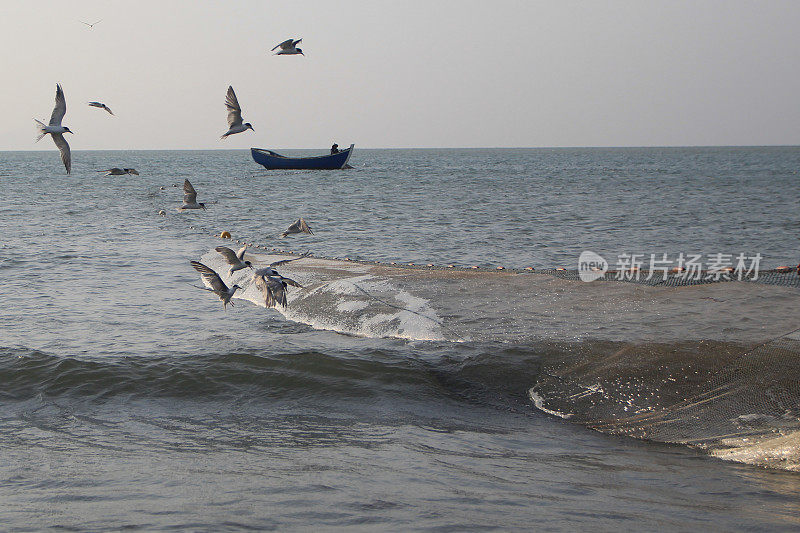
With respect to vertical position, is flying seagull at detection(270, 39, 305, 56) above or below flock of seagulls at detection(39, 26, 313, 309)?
above

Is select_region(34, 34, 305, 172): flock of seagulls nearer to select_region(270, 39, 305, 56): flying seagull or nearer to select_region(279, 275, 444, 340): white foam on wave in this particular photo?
select_region(270, 39, 305, 56): flying seagull

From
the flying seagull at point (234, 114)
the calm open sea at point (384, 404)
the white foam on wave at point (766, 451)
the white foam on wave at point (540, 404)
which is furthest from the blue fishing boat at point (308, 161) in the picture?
the white foam on wave at point (766, 451)

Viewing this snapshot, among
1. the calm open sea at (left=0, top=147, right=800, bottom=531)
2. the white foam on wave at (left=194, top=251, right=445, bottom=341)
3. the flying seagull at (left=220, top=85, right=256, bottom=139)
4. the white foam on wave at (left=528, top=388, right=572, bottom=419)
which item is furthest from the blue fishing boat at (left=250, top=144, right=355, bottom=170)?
the white foam on wave at (left=528, top=388, right=572, bottom=419)

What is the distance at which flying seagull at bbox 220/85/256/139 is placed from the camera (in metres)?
13.8

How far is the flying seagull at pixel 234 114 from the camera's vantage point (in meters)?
13.8

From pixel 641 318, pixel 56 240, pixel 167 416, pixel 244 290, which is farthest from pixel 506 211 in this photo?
pixel 167 416

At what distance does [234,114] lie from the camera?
14039mm

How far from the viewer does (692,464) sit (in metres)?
6.74

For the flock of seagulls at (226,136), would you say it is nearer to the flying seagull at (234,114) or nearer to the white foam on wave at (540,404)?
the flying seagull at (234,114)

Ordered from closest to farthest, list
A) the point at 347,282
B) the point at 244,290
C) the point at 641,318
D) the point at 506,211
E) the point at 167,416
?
the point at 167,416 < the point at 641,318 < the point at 347,282 < the point at 244,290 < the point at 506,211

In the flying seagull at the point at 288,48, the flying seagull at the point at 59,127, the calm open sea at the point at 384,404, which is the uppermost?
the flying seagull at the point at 288,48

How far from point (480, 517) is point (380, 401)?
321 centimetres

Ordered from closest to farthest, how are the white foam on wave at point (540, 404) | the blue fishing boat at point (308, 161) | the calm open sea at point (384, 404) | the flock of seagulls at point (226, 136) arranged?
the calm open sea at point (384, 404)
the white foam on wave at point (540, 404)
the flock of seagulls at point (226, 136)
the blue fishing boat at point (308, 161)

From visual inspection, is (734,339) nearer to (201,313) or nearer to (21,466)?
(21,466)
